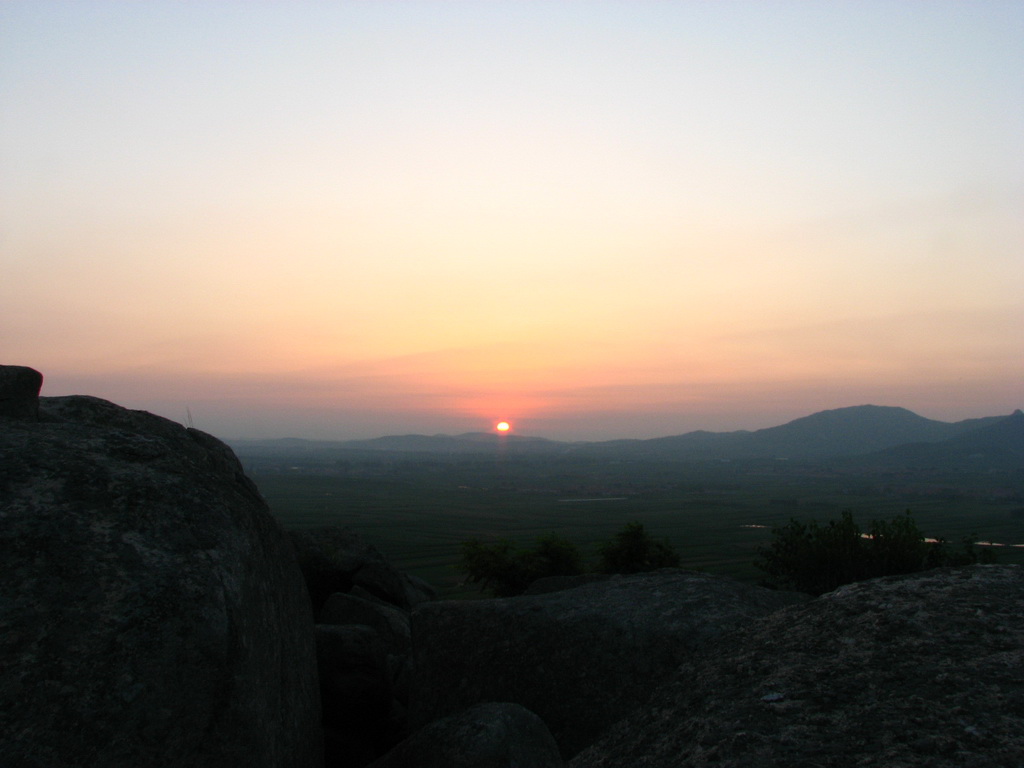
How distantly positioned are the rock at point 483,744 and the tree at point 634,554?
31777 mm

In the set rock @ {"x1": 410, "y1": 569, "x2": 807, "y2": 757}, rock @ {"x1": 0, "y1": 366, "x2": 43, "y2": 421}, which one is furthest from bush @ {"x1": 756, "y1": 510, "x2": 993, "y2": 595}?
rock @ {"x1": 0, "y1": 366, "x2": 43, "y2": 421}

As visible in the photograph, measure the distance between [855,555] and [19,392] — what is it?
32.1m

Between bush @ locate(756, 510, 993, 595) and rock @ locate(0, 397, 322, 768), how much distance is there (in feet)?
96.3

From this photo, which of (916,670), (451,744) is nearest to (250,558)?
(451,744)

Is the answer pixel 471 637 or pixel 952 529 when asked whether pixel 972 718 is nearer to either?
pixel 471 637

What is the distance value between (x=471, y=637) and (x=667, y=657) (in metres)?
3.32

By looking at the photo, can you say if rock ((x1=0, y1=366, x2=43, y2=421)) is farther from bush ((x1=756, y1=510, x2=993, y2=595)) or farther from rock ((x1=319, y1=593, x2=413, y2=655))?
bush ((x1=756, y1=510, x2=993, y2=595))

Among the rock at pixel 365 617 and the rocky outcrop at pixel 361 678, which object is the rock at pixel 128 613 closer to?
the rocky outcrop at pixel 361 678

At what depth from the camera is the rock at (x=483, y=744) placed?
8.05 metres

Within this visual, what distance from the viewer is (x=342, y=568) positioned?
24.2 metres

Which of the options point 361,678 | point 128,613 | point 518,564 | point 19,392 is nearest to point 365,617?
point 361,678

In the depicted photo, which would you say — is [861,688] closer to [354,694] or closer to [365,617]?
[354,694]

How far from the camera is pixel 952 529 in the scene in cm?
13525

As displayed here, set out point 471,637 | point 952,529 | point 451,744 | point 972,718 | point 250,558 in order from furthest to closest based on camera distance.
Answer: point 952,529
point 471,637
point 451,744
point 250,558
point 972,718
